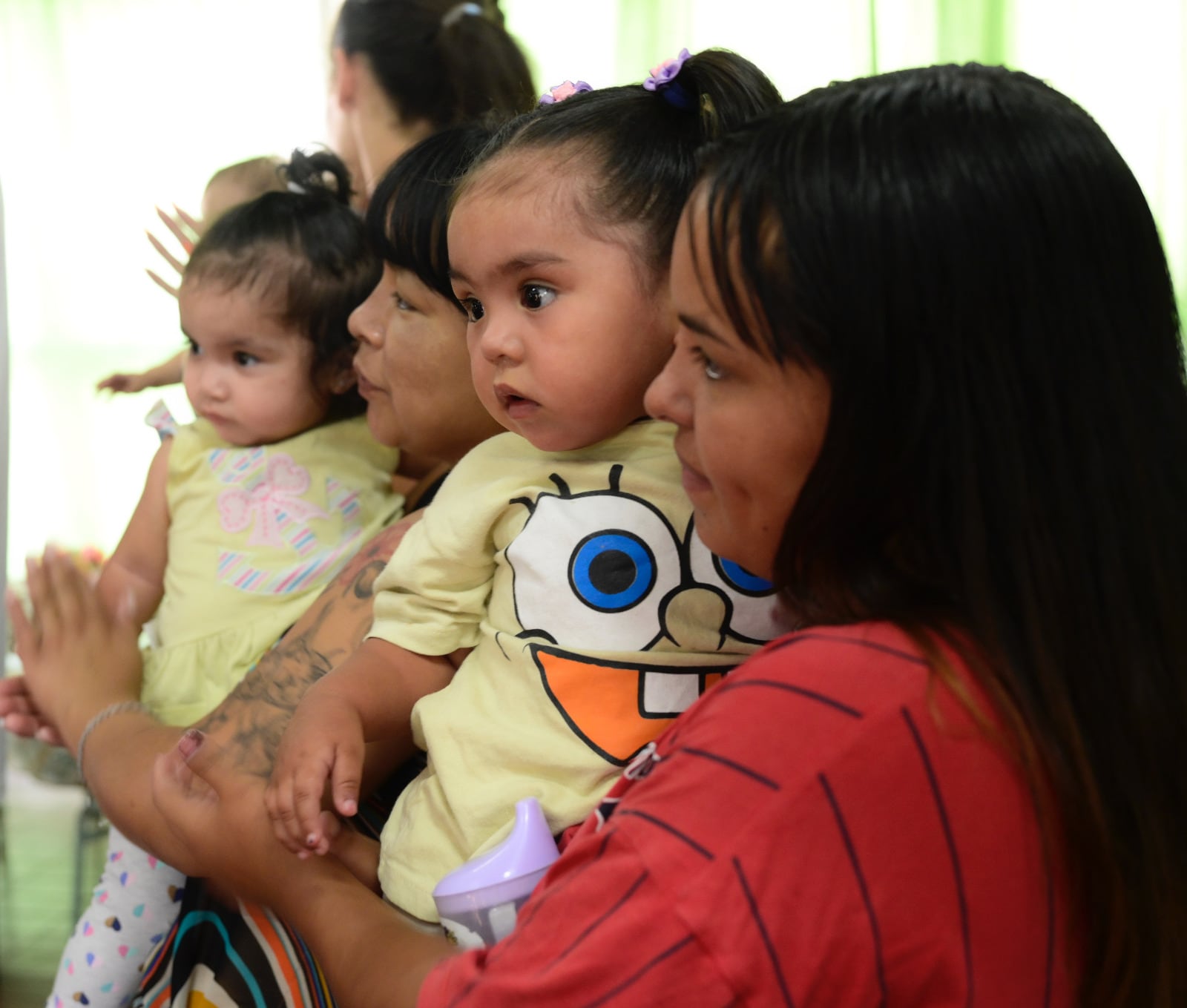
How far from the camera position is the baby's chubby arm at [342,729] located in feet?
3.51

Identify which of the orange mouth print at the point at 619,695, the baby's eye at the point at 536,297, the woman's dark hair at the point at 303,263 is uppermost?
the baby's eye at the point at 536,297

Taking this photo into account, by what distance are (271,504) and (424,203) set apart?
0.65 metres

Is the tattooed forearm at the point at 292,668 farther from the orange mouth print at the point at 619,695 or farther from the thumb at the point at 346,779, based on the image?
the orange mouth print at the point at 619,695

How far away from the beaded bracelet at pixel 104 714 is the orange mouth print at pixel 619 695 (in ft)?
2.40

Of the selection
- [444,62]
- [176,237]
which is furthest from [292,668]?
[176,237]

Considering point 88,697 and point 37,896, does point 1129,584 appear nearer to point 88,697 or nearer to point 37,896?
point 88,697

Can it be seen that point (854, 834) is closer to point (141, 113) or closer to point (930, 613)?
point (930, 613)

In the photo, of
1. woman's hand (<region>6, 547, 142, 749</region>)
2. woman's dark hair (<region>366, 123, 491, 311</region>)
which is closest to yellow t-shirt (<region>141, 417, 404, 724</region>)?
woman's hand (<region>6, 547, 142, 749</region>)

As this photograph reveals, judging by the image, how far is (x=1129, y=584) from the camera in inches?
28.5

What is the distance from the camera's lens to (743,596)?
1082 millimetres

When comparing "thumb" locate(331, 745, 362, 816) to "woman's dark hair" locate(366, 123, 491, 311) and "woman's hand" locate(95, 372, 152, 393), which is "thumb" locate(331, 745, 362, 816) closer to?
"woman's dark hair" locate(366, 123, 491, 311)

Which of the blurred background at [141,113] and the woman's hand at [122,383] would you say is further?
the blurred background at [141,113]

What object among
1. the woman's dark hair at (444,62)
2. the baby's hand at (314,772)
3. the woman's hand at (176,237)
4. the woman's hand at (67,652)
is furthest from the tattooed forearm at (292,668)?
the woman's hand at (176,237)

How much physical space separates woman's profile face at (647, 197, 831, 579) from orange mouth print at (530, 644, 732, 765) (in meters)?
0.25
